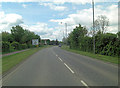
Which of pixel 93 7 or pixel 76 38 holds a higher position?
pixel 93 7

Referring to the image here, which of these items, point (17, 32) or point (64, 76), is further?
point (17, 32)

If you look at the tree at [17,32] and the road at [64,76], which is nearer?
the road at [64,76]

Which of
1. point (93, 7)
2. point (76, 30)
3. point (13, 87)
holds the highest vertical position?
point (93, 7)

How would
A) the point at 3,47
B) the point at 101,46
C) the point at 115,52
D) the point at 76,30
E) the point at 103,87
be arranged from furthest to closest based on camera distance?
the point at 76,30, the point at 3,47, the point at 101,46, the point at 115,52, the point at 103,87

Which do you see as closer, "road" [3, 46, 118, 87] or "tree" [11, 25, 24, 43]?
"road" [3, 46, 118, 87]

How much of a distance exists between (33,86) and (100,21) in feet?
129

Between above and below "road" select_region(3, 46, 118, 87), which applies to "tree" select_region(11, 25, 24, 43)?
above

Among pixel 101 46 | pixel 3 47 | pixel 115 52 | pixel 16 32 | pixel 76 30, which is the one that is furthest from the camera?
pixel 16 32

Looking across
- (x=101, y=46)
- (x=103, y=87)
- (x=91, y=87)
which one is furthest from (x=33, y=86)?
(x=101, y=46)

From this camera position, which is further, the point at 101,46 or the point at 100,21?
the point at 100,21

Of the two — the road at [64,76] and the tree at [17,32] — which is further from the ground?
the tree at [17,32]

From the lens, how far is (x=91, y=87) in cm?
593

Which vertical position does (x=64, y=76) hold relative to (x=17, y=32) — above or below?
below

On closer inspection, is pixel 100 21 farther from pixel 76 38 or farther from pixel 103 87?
pixel 103 87
